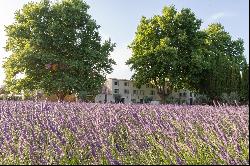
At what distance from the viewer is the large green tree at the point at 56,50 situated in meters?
29.8

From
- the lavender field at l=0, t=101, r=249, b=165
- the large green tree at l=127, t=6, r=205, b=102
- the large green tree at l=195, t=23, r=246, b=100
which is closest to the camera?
the lavender field at l=0, t=101, r=249, b=165

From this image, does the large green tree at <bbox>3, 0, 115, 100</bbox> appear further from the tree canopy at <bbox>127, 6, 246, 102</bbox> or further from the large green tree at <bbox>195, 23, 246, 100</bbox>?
the large green tree at <bbox>195, 23, 246, 100</bbox>

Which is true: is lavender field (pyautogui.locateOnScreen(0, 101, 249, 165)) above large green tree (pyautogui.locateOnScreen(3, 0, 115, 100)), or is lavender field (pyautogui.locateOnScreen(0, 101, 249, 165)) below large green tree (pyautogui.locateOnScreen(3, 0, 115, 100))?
below

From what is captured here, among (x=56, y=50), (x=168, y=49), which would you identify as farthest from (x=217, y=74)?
(x=56, y=50)

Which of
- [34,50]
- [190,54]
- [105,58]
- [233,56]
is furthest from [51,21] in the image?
[233,56]

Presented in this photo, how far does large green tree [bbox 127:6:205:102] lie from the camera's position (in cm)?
3875

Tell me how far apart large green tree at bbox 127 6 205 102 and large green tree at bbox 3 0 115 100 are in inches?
300

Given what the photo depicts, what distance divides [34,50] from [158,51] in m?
12.6

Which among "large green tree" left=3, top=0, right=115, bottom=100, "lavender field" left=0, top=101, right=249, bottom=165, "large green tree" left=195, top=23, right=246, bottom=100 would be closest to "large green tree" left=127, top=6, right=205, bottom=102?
"large green tree" left=195, top=23, right=246, bottom=100

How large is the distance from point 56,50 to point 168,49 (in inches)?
435

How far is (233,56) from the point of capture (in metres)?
47.1

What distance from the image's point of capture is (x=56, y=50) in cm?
3144

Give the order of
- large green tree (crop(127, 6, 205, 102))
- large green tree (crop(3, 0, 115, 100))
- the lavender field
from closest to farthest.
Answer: the lavender field → large green tree (crop(3, 0, 115, 100)) → large green tree (crop(127, 6, 205, 102))

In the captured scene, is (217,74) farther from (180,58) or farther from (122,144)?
(122,144)
